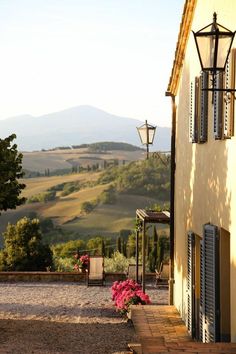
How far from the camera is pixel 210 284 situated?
10.0 m

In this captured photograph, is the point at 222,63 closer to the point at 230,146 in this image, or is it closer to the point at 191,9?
the point at 230,146

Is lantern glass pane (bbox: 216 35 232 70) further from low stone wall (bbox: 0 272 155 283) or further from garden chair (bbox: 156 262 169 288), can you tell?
low stone wall (bbox: 0 272 155 283)

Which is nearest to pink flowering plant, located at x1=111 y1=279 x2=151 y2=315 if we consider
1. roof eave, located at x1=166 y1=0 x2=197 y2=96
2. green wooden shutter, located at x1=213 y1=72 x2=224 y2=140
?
roof eave, located at x1=166 y1=0 x2=197 y2=96

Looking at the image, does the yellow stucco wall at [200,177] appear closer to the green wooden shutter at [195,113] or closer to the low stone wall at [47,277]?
the green wooden shutter at [195,113]

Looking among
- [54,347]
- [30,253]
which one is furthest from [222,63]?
[30,253]

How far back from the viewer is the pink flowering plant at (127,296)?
17.0 metres

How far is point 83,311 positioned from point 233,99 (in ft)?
37.7

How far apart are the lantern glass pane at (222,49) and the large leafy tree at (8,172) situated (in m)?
8.48

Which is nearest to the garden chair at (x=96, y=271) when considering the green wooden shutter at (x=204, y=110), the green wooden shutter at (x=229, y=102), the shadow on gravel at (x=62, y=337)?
the shadow on gravel at (x=62, y=337)

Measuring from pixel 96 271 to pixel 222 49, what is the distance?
17.5 metres

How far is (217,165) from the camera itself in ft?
33.3

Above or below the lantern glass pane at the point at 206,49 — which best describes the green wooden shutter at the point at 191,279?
below

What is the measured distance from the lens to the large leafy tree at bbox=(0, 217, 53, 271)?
95.8 feet

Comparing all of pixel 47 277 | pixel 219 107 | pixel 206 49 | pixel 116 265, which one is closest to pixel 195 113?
pixel 219 107
